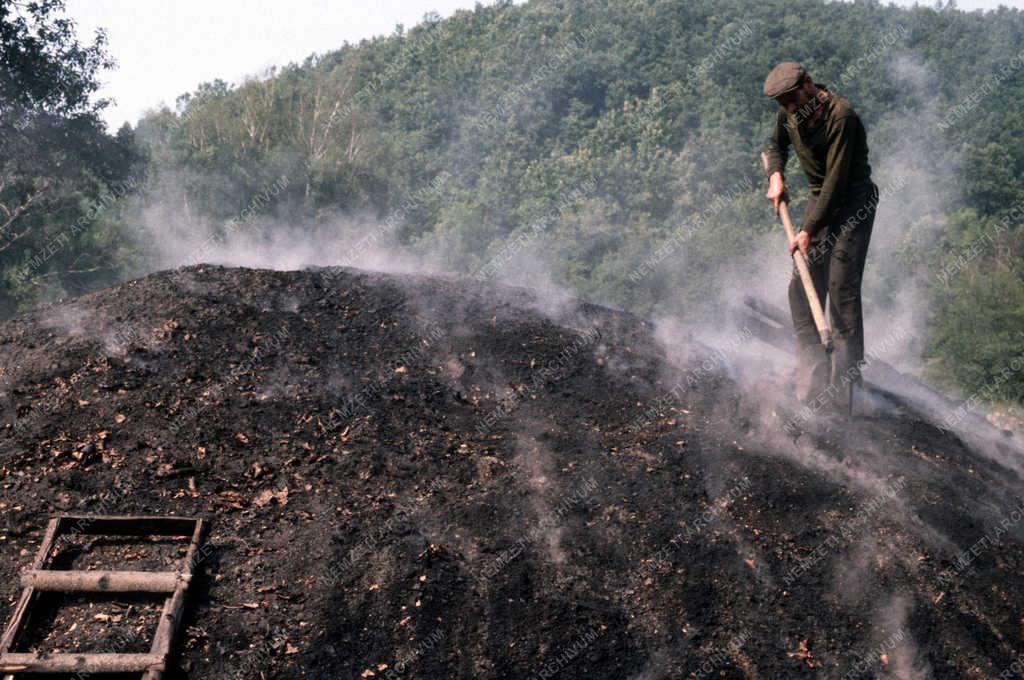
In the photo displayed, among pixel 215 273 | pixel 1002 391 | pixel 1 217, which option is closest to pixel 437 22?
pixel 1 217

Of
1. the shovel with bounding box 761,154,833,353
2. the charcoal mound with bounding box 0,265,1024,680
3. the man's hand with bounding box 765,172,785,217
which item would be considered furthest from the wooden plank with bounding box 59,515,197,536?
the man's hand with bounding box 765,172,785,217

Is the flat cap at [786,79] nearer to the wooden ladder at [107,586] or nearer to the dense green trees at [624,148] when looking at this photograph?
the wooden ladder at [107,586]

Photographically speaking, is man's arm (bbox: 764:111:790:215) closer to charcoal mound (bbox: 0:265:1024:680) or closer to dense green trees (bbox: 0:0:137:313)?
charcoal mound (bbox: 0:265:1024:680)

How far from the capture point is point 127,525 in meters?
4.41

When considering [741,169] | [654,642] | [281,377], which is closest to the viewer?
[654,642]

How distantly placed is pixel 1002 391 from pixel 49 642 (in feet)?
69.5

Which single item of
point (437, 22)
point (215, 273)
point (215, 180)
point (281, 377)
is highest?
point (437, 22)

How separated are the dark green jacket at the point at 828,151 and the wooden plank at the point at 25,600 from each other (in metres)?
5.11

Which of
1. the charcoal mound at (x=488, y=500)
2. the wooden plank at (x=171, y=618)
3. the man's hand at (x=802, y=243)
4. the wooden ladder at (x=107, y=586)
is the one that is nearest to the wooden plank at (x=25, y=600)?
the wooden ladder at (x=107, y=586)

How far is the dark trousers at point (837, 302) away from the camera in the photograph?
247 inches

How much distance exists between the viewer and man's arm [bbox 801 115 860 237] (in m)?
5.92

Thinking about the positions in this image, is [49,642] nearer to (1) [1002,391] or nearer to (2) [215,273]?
(2) [215,273]

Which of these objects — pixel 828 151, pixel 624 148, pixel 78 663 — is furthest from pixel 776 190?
pixel 624 148

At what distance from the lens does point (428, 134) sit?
195ft
